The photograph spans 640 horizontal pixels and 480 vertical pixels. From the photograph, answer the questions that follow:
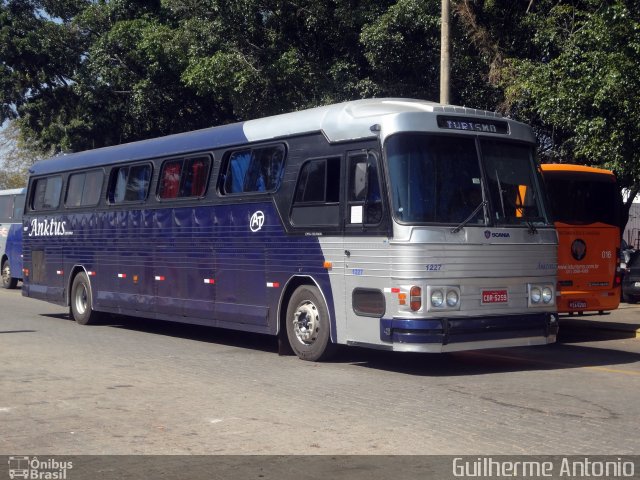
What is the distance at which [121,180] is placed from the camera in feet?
54.8

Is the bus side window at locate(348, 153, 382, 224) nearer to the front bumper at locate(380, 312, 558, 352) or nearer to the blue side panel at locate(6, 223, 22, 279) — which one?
the front bumper at locate(380, 312, 558, 352)

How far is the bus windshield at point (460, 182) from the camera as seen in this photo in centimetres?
1068

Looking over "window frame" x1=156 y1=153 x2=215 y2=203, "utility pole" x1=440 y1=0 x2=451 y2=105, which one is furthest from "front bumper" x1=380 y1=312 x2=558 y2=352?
"utility pole" x1=440 y1=0 x2=451 y2=105

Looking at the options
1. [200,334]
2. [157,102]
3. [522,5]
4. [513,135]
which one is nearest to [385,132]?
[513,135]

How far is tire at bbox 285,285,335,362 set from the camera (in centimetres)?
1185

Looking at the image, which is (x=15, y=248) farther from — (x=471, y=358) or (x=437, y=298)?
(x=437, y=298)

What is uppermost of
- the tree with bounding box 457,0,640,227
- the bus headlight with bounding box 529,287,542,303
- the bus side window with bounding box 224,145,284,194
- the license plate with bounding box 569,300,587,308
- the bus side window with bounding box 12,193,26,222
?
the tree with bounding box 457,0,640,227

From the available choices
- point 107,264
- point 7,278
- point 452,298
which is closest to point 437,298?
point 452,298

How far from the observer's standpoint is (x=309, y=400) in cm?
944

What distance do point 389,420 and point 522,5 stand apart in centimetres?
1572

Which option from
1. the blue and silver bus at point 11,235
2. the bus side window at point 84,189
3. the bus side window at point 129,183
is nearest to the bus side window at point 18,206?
the blue and silver bus at point 11,235

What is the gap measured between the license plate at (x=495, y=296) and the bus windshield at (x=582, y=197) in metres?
5.18

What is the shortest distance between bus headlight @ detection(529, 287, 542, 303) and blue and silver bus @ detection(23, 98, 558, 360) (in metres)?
0.04

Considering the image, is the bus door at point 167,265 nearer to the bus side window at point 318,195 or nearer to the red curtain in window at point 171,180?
the red curtain in window at point 171,180
